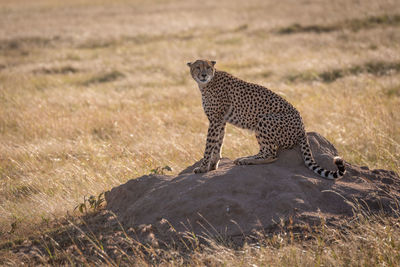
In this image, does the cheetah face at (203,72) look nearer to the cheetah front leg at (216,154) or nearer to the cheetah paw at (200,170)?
the cheetah front leg at (216,154)

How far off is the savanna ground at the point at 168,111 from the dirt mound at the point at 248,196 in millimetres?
270

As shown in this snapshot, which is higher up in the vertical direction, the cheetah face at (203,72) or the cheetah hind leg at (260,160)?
the cheetah face at (203,72)

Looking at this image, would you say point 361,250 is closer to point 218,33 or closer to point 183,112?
point 183,112

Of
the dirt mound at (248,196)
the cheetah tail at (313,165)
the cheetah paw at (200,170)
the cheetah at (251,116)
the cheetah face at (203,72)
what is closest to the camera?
the dirt mound at (248,196)

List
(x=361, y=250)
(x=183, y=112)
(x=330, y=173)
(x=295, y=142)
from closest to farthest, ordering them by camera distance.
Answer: (x=361, y=250) < (x=330, y=173) < (x=295, y=142) < (x=183, y=112)

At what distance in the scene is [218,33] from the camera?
2186 cm

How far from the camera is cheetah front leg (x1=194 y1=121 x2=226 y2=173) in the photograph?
183 inches

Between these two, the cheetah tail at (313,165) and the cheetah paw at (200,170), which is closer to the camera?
the cheetah tail at (313,165)

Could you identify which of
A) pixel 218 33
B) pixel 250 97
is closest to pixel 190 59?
pixel 218 33

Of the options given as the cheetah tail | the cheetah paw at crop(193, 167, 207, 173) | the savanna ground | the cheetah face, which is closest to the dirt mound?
the cheetah tail

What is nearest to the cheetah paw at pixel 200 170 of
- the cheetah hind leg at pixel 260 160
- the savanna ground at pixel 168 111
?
the cheetah hind leg at pixel 260 160

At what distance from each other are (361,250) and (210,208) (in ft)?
4.09

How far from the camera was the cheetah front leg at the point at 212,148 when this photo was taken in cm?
466

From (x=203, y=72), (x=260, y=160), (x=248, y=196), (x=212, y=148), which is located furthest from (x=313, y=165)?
(x=203, y=72)
